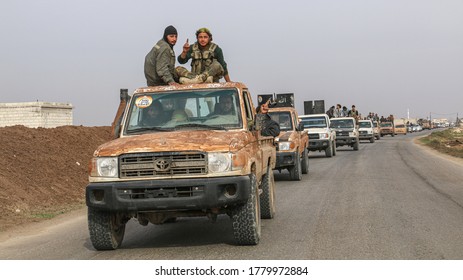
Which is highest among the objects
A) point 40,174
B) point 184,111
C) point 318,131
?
point 184,111

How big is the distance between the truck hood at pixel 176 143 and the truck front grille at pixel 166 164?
67 millimetres

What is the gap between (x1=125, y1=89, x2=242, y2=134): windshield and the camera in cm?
774

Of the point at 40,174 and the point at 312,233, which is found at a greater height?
the point at 40,174

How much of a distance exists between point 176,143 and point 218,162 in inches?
20.0

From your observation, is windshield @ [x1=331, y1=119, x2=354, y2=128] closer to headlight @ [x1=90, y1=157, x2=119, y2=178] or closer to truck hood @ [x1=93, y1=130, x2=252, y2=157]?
truck hood @ [x1=93, y1=130, x2=252, y2=157]

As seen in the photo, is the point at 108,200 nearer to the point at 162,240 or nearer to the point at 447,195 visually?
the point at 162,240

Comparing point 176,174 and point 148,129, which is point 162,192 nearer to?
point 176,174

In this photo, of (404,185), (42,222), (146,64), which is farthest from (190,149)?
(404,185)

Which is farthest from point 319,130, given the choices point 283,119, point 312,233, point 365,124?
point 365,124

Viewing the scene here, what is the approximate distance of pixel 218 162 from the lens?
21.7ft

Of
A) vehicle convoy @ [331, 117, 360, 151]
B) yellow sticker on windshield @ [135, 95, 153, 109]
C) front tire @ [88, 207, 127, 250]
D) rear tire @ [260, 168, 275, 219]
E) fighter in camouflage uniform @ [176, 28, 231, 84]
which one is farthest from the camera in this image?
vehicle convoy @ [331, 117, 360, 151]

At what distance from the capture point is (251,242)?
279 inches

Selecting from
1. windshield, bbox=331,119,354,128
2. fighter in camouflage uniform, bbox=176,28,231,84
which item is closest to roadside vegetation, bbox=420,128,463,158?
windshield, bbox=331,119,354,128

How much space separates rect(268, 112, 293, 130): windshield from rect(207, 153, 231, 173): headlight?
11137mm
